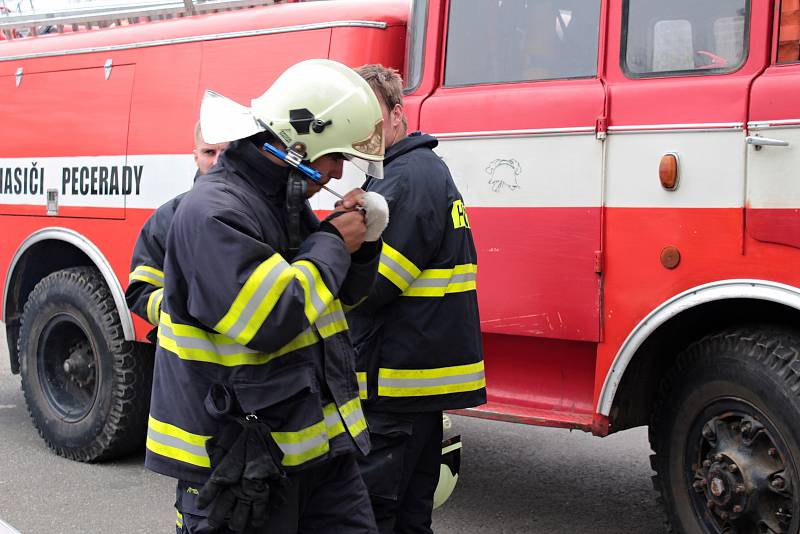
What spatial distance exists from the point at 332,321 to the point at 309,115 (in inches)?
19.9

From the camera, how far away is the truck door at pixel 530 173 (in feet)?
13.8

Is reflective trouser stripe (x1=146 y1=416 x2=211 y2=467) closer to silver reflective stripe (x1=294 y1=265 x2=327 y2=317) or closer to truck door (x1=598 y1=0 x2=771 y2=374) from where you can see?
silver reflective stripe (x1=294 y1=265 x2=327 y2=317)

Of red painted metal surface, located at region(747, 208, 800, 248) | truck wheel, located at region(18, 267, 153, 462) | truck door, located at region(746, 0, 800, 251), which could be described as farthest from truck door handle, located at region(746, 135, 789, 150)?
truck wheel, located at region(18, 267, 153, 462)

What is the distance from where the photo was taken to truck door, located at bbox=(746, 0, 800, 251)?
3.69m

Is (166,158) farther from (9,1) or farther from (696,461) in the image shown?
(696,461)

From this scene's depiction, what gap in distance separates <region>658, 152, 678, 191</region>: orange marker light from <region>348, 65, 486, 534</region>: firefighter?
0.80m

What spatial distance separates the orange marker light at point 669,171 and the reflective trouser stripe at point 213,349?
6.21 ft

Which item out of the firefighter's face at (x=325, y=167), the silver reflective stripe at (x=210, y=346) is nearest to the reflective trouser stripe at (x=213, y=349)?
the silver reflective stripe at (x=210, y=346)

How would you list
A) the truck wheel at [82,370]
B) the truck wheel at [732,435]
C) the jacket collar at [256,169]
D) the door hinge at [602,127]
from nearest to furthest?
the jacket collar at [256,169], the truck wheel at [732,435], the door hinge at [602,127], the truck wheel at [82,370]

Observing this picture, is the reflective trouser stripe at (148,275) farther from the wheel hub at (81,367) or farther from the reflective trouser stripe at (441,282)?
the wheel hub at (81,367)

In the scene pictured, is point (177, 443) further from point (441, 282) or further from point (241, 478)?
point (441, 282)

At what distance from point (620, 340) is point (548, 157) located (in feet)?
2.51

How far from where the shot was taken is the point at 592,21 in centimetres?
427

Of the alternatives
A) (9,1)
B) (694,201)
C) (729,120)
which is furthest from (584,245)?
(9,1)
